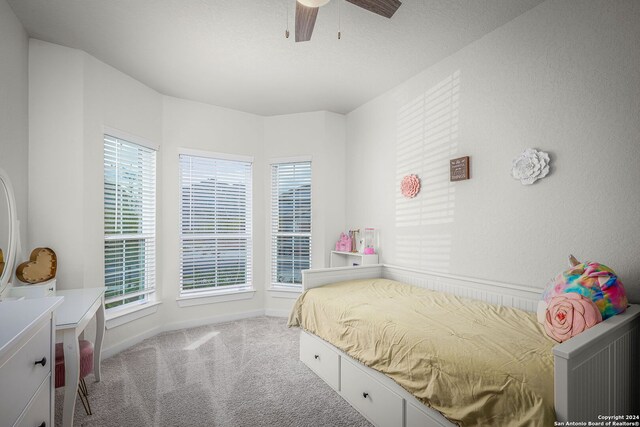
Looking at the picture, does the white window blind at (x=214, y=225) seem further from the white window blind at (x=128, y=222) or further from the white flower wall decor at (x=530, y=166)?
the white flower wall decor at (x=530, y=166)

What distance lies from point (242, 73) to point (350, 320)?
2525 mm

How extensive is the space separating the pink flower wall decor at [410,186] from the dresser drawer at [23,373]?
9.12 ft

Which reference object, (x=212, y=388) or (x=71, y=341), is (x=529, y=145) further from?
(x=71, y=341)

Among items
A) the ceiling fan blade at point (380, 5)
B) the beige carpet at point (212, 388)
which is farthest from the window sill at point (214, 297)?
the ceiling fan blade at point (380, 5)

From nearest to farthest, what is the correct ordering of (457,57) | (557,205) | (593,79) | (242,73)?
1. (593,79)
2. (557,205)
3. (457,57)
4. (242,73)

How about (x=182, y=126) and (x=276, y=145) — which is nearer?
(x=182, y=126)

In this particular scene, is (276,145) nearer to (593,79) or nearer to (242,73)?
(242,73)

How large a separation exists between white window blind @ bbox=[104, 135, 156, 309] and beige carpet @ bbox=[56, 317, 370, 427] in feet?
2.00

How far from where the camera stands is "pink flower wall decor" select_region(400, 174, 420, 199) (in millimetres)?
2953

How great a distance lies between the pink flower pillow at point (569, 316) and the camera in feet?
4.42

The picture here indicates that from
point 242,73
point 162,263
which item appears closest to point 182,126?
Result: point 242,73

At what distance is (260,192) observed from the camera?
405 cm

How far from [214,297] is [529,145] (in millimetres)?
3578

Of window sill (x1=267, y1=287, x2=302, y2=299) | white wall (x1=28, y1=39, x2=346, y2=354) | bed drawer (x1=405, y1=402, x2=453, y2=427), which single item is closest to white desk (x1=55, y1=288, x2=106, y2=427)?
white wall (x1=28, y1=39, x2=346, y2=354)
